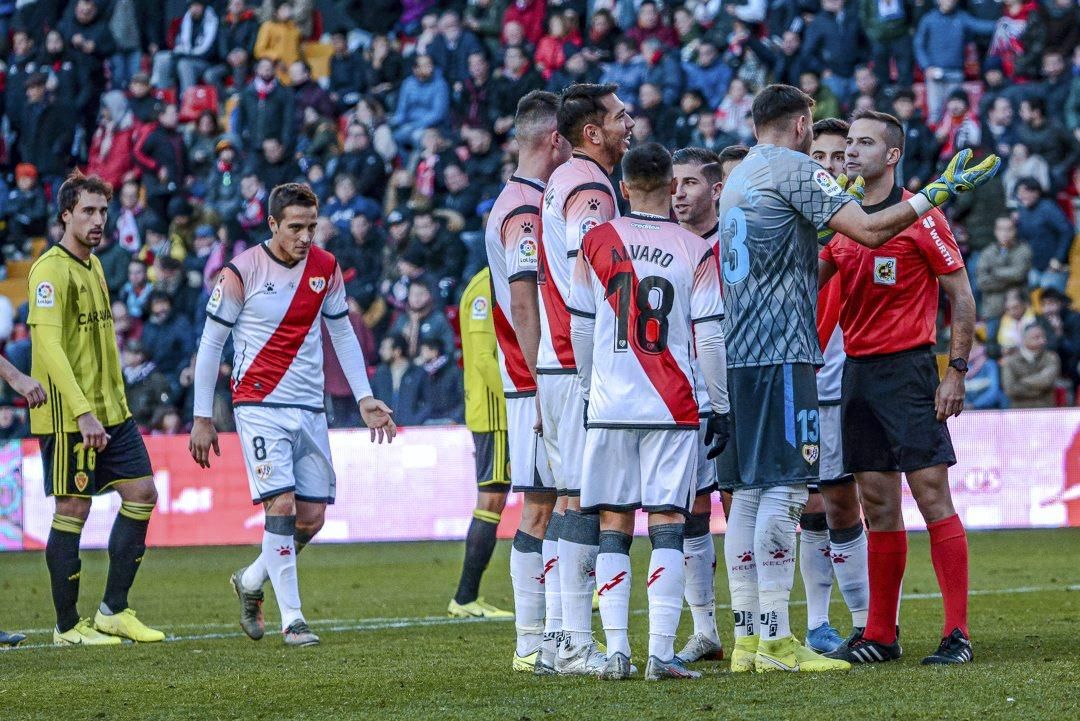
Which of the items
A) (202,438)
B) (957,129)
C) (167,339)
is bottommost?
(202,438)

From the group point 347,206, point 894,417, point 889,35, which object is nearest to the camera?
point 894,417

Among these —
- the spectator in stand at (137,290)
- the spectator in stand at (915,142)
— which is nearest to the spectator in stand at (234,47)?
the spectator in stand at (137,290)

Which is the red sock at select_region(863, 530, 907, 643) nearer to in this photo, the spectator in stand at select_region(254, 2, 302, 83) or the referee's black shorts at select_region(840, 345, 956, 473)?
the referee's black shorts at select_region(840, 345, 956, 473)

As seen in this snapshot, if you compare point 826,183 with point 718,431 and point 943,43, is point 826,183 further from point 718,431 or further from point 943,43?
point 943,43

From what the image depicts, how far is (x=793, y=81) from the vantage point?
1920 cm

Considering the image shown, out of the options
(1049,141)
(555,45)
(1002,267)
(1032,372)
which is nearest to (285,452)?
(1032,372)

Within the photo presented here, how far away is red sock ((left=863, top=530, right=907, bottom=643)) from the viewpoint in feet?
24.2

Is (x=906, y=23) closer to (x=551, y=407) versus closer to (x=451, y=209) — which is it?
(x=451, y=209)

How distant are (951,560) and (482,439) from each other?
4.35 m

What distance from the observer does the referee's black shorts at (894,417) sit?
7.20 meters

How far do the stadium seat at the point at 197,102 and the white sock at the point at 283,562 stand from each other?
51.5ft

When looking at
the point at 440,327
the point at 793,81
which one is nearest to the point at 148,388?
the point at 440,327

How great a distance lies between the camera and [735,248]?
7.02 meters

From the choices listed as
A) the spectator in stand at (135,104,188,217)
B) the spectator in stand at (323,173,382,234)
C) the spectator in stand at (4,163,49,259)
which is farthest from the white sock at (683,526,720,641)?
the spectator in stand at (4,163,49,259)
